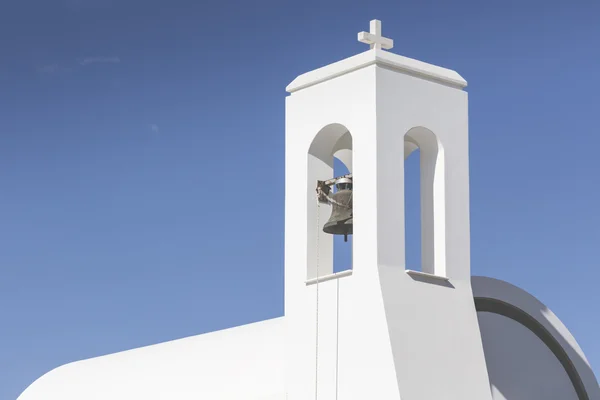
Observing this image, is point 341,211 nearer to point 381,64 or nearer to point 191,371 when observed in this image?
point 381,64

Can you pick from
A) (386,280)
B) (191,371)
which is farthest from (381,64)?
(191,371)

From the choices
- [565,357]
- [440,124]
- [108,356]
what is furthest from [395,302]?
[108,356]

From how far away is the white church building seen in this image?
13516mm

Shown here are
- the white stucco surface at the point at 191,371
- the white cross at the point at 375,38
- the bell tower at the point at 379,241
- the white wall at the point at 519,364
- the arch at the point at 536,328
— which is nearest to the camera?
the bell tower at the point at 379,241

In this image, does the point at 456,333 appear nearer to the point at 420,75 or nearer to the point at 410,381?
the point at 410,381

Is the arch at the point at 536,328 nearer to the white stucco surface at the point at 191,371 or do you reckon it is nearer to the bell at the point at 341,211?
the bell at the point at 341,211

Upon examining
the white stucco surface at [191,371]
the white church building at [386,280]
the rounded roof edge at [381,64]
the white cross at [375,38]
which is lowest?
the white stucco surface at [191,371]

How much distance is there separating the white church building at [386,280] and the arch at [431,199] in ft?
0.04

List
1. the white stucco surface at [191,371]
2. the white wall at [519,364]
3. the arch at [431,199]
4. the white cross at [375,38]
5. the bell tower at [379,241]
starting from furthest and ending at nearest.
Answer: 1. the white stucco surface at [191,371]
2. the white wall at [519,364]
3. the white cross at [375,38]
4. the arch at [431,199]
5. the bell tower at [379,241]

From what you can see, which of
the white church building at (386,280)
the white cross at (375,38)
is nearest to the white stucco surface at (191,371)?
the white church building at (386,280)

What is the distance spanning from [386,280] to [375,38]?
2591 millimetres

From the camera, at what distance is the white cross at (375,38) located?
14.3 meters

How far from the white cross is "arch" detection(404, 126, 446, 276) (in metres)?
0.93

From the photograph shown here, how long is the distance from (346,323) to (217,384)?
2946 mm
